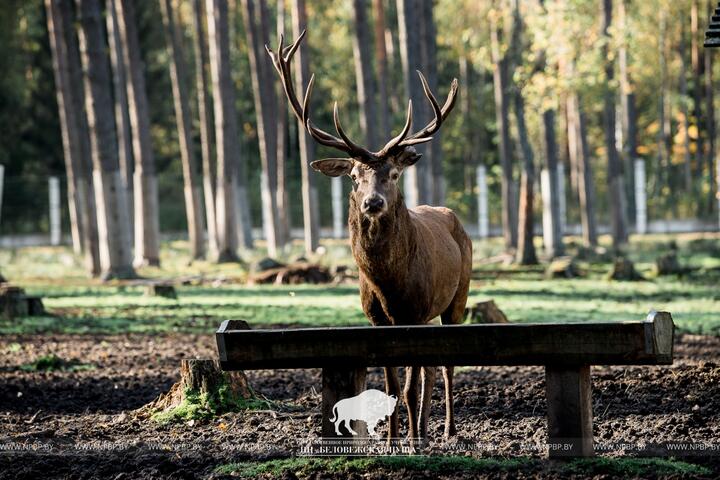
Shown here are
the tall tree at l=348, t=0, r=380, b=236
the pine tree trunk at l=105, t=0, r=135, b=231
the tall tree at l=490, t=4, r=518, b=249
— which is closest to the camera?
the tall tree at l=348, t=0, r=380, b=236

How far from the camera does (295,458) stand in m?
7.97

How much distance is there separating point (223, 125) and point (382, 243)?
26005 millimetres

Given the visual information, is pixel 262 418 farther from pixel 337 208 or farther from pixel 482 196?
pixel 337 208

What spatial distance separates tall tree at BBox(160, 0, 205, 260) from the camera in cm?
3619

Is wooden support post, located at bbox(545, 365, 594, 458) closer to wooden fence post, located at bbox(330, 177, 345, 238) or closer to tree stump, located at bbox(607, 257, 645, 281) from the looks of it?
tree stump, located at bbox(607, 257, 645, 281)

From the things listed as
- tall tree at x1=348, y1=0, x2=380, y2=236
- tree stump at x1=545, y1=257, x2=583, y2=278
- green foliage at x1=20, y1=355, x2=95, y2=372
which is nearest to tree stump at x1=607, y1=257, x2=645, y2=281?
tree stump at x1=545, y1=257, x2=583, y2=278

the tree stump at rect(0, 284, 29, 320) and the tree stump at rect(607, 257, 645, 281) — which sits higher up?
the tree stump at rect(0, 284, 29, 320)

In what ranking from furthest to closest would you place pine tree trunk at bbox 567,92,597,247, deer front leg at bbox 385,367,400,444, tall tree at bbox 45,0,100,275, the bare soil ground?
pine tree trunk at bbox 567,92,597,247, tall tree at bbox 45,0,100,275, deer front leg at bbox 385,367,400,444, the bare soil ground

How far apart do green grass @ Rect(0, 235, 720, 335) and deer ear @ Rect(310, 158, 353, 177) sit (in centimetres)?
806

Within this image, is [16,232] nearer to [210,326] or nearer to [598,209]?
[598,209]

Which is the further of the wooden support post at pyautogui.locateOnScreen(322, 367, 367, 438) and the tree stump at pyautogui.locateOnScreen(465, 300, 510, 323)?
the tree stump at pyautogui.locateOnScreen(465, 300, 510, 323)

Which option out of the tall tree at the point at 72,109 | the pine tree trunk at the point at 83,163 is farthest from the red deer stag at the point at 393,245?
the tall tree at the point at 72,109

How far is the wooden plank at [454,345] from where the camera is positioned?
23.3ft

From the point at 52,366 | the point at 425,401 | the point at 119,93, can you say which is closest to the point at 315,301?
the point at 52,366
